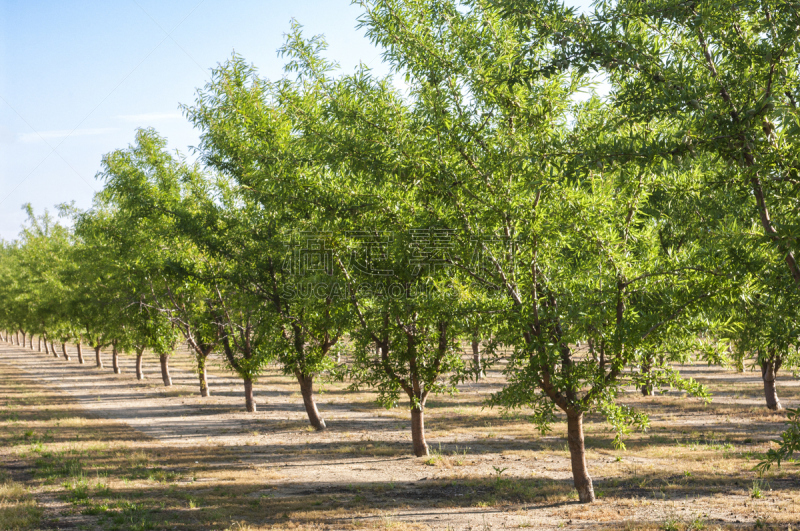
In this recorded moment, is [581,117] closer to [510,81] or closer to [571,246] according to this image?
[571,246]

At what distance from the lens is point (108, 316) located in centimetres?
2811

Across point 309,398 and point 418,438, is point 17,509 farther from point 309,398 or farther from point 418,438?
point 309,398

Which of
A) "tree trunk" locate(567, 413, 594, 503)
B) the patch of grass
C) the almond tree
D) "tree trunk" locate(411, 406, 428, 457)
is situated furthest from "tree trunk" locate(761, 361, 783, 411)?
the patch of grass

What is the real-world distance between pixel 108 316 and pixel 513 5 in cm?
2773

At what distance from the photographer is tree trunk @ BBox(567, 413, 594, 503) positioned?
10.1 m

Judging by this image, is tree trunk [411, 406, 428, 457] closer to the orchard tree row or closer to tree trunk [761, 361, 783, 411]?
the orchard tree row

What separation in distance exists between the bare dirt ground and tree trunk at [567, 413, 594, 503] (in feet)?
1.19

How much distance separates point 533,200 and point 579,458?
5.00m

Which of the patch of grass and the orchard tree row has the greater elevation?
the orchard tree row

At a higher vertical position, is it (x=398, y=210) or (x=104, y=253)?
(x=104, y=253)

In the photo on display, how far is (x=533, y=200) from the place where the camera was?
28.2 feet

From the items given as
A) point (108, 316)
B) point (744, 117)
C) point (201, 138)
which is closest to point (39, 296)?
point (108, 316)

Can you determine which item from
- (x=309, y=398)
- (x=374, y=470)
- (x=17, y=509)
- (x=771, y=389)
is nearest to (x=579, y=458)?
(x=374, y=470)

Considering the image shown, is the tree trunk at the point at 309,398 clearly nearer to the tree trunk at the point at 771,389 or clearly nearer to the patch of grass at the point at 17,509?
the patch of grass at the point at 17,509
